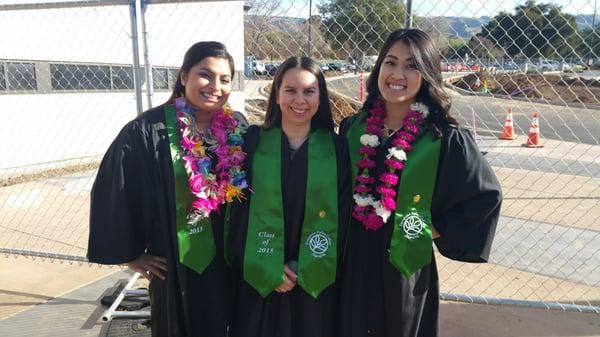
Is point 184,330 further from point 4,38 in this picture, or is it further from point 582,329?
point 4,38

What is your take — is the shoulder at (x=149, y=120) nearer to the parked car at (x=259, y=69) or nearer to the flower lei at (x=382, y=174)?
the flower lei at (x=382, y=174)

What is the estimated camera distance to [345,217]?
2068 millimetres

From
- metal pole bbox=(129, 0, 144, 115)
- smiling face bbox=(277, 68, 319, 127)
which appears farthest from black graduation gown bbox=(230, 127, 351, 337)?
metal pole bbox=(129, 0, 144, 115)

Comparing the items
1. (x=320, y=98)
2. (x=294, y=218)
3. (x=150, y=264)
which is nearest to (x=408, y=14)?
(x=320, y=98)

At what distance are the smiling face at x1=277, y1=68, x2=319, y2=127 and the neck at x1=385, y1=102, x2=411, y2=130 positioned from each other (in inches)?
12.9

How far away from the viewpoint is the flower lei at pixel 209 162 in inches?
81.6

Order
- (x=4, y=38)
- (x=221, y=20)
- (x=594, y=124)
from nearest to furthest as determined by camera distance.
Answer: (x=4, y=38) < (x=221, y=20) < (x=594, y=124)

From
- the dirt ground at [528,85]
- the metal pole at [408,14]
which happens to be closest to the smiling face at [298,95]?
the metal pole at [408,14]

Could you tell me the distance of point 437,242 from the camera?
2.09 m

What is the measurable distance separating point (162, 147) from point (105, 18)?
737 centimetres

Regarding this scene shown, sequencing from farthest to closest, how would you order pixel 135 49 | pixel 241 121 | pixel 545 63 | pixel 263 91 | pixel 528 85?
1. pixel 528 85
2. pixel 263 91
3. pixel 545 63
4. pixel 135 49
5. pixel 241 121

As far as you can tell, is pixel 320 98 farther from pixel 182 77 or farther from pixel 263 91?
pixel 263 91

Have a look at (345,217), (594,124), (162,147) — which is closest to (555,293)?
(345,217)

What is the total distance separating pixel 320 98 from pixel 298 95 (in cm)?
13
